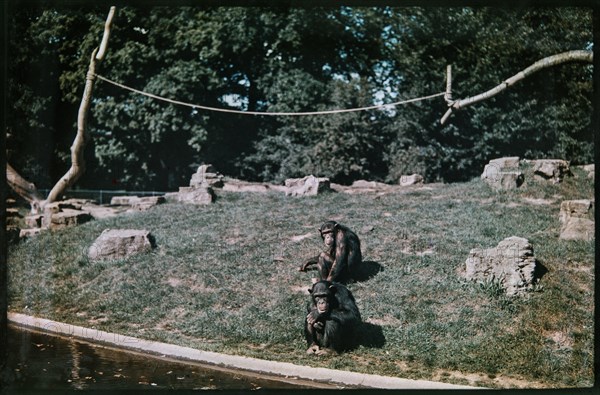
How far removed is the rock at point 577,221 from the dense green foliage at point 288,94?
20.9 feet

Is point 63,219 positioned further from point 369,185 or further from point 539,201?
point 539,201

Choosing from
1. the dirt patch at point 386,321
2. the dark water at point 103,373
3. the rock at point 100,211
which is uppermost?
the rock at point 100,211

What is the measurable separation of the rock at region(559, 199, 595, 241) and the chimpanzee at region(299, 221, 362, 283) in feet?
12.3

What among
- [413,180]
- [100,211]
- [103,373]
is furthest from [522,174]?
[100,211]

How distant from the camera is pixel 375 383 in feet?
22.0

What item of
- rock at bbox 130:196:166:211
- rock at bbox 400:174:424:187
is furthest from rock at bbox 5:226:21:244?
rock at bbox 400:174:424:187

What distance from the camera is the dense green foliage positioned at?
17.0 m

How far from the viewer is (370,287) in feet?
30.2

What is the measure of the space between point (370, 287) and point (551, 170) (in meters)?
6.64

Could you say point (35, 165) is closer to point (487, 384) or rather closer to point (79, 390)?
point (79, 390)

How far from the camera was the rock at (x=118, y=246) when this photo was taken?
36.4 feet

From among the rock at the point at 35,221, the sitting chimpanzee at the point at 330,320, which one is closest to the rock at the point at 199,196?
the rock at the point at 35,221

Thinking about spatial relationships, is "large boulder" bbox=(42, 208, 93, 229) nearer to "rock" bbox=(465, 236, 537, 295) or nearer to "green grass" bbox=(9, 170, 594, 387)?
"green grass" bbox=(9, 170, 594, 387)

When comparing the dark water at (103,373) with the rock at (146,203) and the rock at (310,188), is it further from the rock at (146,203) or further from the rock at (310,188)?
the rock at (310,188)
